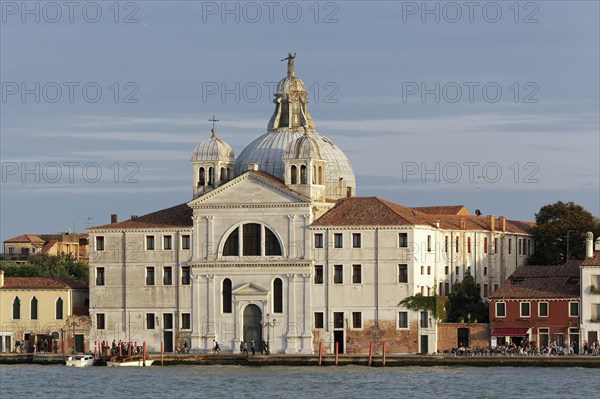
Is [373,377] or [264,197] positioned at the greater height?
[264,197]

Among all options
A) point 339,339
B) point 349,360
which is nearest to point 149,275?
point 339,339

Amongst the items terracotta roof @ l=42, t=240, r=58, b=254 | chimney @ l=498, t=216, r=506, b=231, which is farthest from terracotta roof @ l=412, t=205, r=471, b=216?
terracotta roof @ l=42, t=240, r=58, b=254

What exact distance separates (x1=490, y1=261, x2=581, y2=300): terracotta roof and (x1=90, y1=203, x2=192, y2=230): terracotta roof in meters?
14.7

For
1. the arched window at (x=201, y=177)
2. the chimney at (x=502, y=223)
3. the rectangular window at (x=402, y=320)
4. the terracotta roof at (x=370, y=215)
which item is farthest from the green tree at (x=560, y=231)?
the arched window at (x=201, y=177)

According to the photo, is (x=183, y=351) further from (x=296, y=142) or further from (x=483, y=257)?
(x=483, y=257)

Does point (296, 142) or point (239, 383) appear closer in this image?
point (239, 383)

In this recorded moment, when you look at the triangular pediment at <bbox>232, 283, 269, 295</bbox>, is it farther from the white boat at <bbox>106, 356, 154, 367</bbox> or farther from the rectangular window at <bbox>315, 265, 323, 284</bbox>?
the white boat at <bbox>106, 356, 154, 367</bbox>

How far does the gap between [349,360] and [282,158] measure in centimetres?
1430

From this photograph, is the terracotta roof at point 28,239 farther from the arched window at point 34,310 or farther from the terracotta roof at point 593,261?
the terracotta roof at point 593,261

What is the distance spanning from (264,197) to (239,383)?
44.8 feet

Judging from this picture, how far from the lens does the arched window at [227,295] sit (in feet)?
285

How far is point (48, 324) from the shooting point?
3519 inches

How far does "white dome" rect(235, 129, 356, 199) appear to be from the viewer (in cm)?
9325

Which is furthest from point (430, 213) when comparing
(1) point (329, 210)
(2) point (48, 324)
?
(2) point (48, 324)
